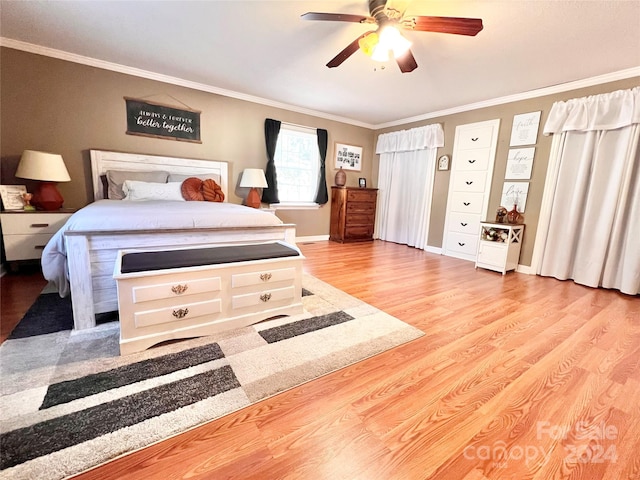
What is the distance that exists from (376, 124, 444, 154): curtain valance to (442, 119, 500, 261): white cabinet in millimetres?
331

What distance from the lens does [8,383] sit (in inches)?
51.9

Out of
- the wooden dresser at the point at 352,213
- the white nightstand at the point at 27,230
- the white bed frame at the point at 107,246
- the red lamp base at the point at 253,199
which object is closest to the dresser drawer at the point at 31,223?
the white nightstand at the point at 27,230

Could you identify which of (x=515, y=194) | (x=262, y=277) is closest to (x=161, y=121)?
(x=262, y=277)

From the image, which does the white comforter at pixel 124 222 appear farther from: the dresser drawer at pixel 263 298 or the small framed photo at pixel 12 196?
the small framed photo at pixel 12 196

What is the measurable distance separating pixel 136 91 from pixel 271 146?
189 centimetres

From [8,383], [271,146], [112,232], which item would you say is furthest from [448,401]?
[271,146]

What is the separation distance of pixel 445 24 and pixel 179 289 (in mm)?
2440

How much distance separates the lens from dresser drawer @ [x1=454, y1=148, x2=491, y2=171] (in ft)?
13.6

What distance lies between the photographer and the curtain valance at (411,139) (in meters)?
4.67

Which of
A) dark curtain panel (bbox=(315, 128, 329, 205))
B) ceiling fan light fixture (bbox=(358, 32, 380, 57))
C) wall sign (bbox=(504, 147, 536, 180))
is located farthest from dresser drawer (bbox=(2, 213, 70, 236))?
wall sign (bbox=(504, 147, 536, 180))

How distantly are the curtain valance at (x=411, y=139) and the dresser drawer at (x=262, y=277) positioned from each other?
3913 millimetres

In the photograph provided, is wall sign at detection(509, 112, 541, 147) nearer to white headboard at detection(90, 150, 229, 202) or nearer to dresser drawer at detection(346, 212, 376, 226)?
dresser drawer at detection(346, 212, 376, 226)

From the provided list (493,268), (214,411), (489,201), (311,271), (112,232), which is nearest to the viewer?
(214,411)

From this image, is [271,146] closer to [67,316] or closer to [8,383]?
[67,316]
